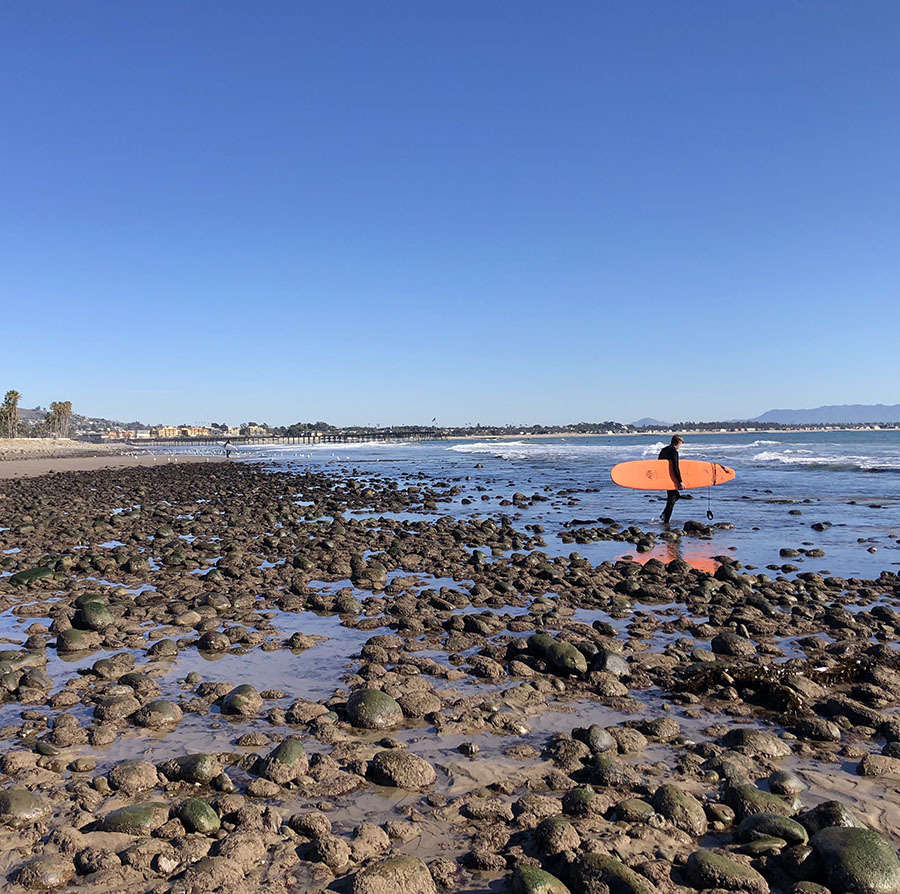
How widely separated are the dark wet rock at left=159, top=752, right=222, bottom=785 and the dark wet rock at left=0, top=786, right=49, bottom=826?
0.82m

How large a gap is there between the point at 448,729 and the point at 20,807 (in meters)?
3.24

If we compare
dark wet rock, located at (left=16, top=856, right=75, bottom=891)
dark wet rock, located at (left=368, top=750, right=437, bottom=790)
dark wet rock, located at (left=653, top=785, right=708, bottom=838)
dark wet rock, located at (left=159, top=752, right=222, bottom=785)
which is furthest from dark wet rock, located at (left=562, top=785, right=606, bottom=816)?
dark wet rock, located at (left=16, top=856, right=75, bottom=891)

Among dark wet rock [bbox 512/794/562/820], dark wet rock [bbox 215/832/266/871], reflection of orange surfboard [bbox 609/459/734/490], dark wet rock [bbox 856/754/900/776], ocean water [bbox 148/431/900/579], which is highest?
reflection of orange surfboard [bbox 609/459/734/490]

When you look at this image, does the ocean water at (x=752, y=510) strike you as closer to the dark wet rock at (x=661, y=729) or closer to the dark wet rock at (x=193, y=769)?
the dark wet rock at (x=661, y=729)

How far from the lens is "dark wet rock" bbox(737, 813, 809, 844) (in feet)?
14.1

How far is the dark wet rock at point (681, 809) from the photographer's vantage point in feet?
14.9

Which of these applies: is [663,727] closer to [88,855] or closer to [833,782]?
[833,782]

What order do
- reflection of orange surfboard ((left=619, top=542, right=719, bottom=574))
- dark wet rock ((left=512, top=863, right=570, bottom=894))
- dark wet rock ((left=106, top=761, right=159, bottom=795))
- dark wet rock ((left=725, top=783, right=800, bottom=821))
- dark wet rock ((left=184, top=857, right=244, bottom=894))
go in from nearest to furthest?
1. dark wet rock ((left=512, top=863, right=570, bottom=894))
2. dark wet rock ((left=184, top=857, right=244, bottom=894))
3. dark wet rock ((left=725, top=783, right=800, bottom=821))
4. dark wet rock ((left=106, top=761, right=159, bottom=795))
5. reflection of orange surfboard ((left=619, top=542, right=719, bottom=574))

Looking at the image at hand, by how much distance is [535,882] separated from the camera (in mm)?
3799

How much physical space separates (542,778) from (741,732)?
6.13ft

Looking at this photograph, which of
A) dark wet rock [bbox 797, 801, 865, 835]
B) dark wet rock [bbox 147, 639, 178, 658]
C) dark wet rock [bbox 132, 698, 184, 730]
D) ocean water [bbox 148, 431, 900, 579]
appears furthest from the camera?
ocean water [bbox 148, 431, 900, 579]

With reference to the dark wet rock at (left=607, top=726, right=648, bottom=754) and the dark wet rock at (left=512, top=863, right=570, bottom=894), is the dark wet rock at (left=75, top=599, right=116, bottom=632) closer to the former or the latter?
the dark wet rock at (left=607, top=726, right=648, bottom=754)

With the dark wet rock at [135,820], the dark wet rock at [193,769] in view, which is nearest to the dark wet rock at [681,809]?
the dark wet rock at [193,769]

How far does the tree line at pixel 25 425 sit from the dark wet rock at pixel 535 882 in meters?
125
